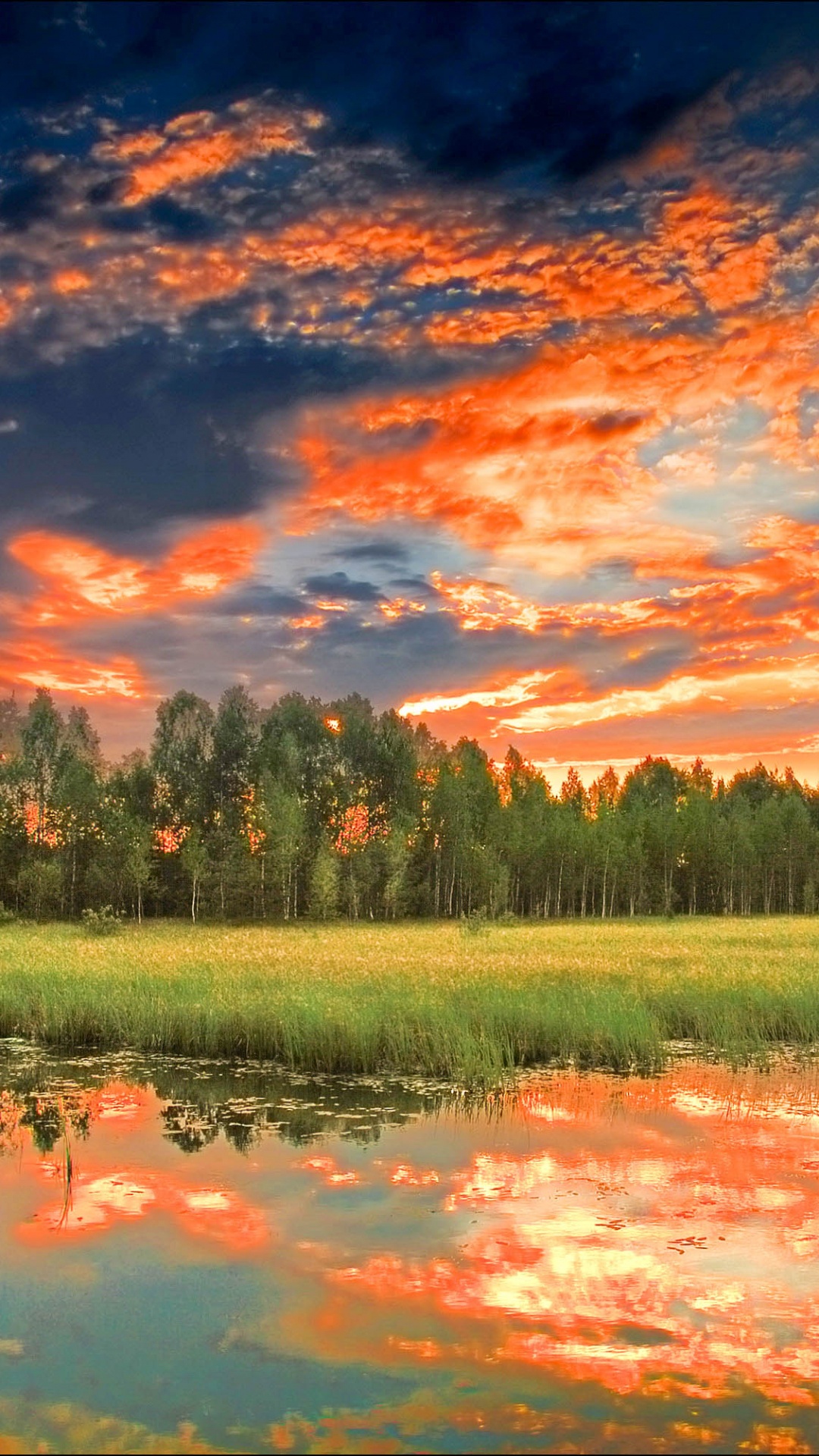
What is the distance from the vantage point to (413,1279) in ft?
31.1

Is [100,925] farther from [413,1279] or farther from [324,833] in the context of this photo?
[413,1279]

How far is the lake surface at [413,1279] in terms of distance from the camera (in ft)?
23.5

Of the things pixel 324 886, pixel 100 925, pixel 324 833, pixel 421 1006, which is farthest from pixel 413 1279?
pixel 324 833

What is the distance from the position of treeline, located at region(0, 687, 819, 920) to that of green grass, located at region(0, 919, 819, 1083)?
3709 centimetres

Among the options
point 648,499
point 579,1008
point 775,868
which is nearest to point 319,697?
point 775,868

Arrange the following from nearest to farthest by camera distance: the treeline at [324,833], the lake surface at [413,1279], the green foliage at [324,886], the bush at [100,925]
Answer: the lake surface at [413,1279] → the bush at [100,925] → the green foliage at [324,886] → the treeline at [324,833]

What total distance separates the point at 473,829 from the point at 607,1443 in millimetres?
81090

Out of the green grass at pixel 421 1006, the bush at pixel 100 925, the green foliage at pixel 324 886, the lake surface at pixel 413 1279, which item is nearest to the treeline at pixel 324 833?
the green foliage at pixel 324 886

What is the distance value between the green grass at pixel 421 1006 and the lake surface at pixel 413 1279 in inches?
138

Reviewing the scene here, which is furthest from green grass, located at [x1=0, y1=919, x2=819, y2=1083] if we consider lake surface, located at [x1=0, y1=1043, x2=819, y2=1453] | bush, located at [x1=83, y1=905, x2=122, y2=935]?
bush, located at [x1=83, y1=905, x2=122, y2=935]

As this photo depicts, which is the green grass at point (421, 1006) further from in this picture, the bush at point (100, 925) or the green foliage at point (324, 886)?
the green foliage at point (324, 886)

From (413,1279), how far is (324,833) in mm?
68221

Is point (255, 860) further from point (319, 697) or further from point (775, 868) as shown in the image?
point (775, 868)

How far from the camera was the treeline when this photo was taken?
70.3 meters
